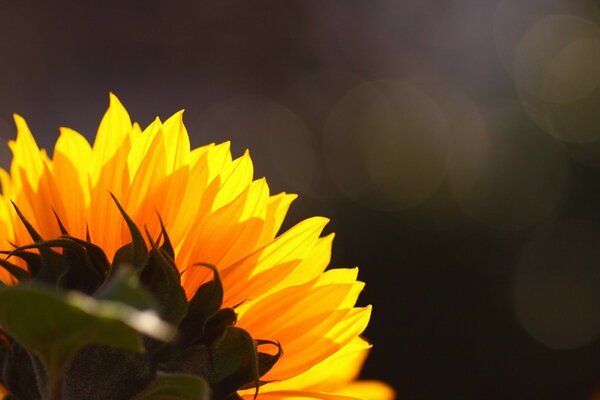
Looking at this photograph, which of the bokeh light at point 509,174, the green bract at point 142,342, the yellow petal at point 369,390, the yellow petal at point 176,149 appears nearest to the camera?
the green bract at point 142,342

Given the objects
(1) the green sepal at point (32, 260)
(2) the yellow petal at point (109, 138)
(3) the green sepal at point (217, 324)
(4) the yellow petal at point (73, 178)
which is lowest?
(3) the green sepal at point (217, 324)

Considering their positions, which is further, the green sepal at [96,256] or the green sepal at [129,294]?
the green sepal at [96,256]

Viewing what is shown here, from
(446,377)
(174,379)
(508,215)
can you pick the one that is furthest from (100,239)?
(508,215)

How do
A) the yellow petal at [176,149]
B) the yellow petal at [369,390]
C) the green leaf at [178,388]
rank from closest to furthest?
the green leaf at [178,388] < the yellow petal at [176,149] < the yellow petal at [369,390]

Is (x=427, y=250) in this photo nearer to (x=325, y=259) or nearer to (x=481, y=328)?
(x=481, y=328)

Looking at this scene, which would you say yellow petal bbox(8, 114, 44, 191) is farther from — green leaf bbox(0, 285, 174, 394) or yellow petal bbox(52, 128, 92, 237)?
green leaf bbox(0, 285, 174, 394)

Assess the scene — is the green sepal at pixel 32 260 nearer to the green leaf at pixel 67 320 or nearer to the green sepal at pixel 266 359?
the green sepal at pixel 266 359

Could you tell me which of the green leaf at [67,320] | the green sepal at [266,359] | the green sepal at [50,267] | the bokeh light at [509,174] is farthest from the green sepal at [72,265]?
the bokeh light at [509,174]
